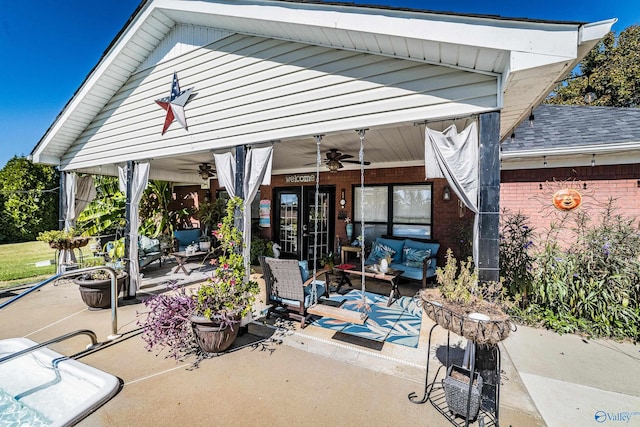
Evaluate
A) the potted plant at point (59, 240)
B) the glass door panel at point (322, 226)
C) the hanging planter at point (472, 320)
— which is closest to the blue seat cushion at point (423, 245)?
the glass door panel at point (322, 226)

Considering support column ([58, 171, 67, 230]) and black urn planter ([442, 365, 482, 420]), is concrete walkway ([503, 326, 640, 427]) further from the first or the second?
support column ([58, 171, 67, 230])

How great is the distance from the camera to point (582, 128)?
6.40 meters

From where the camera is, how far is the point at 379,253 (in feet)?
23.4

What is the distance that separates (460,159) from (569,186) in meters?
4.72

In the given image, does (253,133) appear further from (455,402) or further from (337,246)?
(337,246)

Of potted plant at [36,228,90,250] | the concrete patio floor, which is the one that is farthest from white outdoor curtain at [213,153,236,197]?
potted plant at [36,228,90,250]

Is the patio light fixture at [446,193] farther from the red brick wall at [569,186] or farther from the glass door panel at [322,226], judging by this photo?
the glass door panel at [322,226]

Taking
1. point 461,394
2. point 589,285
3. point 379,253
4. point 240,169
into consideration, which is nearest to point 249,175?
point 240,169

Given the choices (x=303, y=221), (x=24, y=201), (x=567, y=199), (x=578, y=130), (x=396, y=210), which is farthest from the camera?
(x=24, y=201)

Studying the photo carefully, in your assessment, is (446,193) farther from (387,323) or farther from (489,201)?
(489,201)

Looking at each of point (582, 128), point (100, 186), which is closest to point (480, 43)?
point (582, 128)

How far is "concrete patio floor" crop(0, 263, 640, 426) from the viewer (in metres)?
2.53

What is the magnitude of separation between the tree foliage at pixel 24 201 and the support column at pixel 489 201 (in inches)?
642

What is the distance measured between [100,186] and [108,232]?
A: 2.12m
